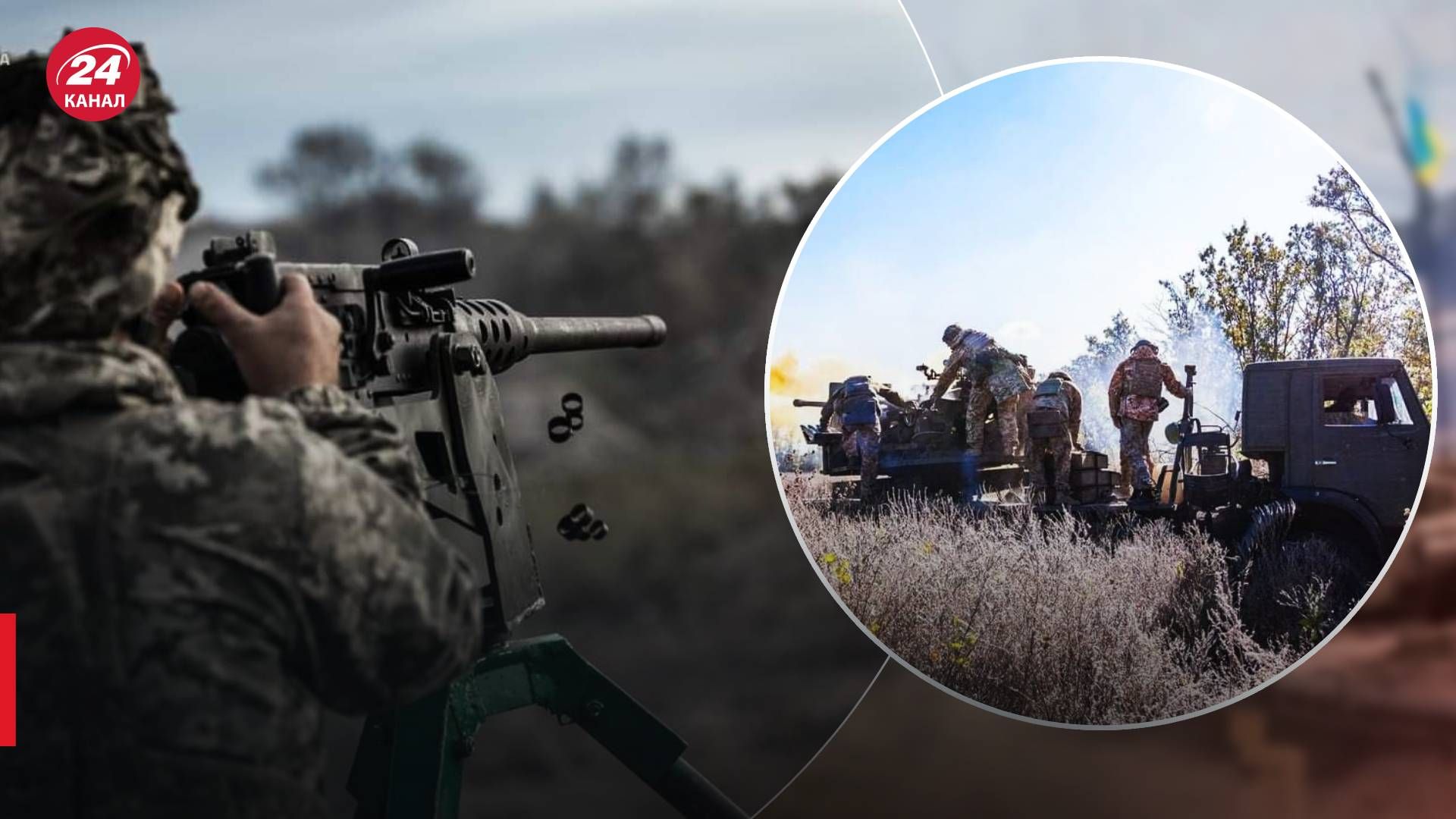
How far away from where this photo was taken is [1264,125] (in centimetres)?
264

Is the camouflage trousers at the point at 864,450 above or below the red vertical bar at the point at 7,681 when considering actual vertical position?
above

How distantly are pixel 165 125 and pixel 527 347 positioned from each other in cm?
111

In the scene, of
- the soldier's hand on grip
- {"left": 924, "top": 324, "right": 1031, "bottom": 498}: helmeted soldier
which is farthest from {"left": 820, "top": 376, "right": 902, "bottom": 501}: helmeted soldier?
the soldier's hand on grip

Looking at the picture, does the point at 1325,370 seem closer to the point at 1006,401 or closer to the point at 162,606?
the point at 1006,401

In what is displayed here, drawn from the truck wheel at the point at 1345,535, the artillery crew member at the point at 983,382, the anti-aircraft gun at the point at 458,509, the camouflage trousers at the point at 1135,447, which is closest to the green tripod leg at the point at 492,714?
the anti-aircraft gun at the point at 458,509

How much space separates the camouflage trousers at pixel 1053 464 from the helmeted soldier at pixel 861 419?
30cm

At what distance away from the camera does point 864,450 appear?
2.81 meters

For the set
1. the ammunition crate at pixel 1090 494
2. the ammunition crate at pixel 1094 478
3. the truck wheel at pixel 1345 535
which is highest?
the ammunition crate at pixel 1094 478

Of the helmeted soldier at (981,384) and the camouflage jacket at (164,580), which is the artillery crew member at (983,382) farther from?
the camouflage jacket at (164,580)

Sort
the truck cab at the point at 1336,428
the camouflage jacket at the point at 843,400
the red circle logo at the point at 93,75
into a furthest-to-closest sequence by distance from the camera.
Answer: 1. the camouflage jacket at the point at 843,400
2. the truck cab at the point at 1336,428
3. the red circle logo at the point at 93,75

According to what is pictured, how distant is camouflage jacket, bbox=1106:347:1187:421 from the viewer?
8.64 feet

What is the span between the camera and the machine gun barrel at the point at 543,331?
229 cm

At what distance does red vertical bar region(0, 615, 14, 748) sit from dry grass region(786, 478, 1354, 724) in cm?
177

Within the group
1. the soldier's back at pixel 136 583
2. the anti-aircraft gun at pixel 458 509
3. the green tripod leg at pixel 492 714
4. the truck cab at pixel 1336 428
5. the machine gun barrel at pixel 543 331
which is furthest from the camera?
the truck cab at pixel 1336 428
